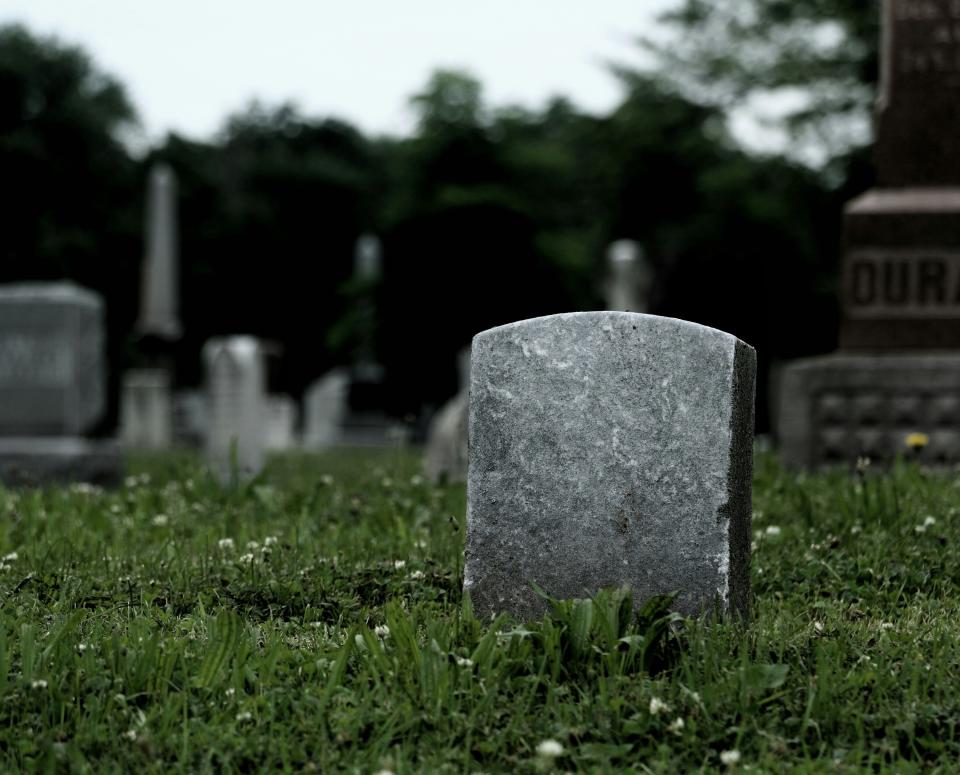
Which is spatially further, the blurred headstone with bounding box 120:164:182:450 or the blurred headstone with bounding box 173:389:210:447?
the blurred headstone with bounding box 173:389:210:447

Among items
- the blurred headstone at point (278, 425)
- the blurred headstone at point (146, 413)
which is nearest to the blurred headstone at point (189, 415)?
the blurred headstone at point (278, 425)

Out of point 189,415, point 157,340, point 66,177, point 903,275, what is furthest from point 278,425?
point 903,275

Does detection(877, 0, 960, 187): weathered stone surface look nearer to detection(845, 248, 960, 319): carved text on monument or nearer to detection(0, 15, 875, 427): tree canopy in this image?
detection(845, 248, 960, 319): carved text on monument

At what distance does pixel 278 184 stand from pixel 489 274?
20112 mm

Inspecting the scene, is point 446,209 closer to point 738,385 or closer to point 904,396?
point 904,396

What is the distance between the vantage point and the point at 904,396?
808cm

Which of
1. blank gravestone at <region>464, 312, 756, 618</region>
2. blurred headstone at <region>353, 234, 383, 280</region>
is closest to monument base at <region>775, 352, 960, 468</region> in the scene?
blank gravestone at <region>464, 312, 756, 618</region>

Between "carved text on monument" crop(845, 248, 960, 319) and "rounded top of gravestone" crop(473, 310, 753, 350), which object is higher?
"carved text on monument" crop(845, 248, 960, 319)

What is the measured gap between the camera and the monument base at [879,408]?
8.03 meters

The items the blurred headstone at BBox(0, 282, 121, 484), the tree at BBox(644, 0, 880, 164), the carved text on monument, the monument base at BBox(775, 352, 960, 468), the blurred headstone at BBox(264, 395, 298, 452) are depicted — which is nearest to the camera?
the monument base at BBox(775, 352, 960, 468)

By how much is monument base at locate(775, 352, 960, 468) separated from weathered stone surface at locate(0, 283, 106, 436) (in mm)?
5705

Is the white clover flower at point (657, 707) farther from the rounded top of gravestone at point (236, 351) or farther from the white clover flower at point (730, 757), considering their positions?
the rounded top of gravestone at point (236, 351)

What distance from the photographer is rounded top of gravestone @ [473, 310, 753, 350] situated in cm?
382

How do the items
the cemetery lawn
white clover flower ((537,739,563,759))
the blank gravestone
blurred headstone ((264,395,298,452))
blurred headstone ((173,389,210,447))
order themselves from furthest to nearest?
blurred headstone ((173,389,210,447)) < blurred headstone ((264,395,298,452)) < the blank gravestone < the cemetery lawn < white clover flower ((537,739,563,759))
